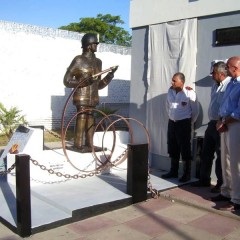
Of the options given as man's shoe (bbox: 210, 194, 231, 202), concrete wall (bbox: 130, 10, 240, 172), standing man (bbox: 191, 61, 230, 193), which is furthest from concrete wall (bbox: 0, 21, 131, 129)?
man's shoe (bbox: 210, 194, 231, 202)

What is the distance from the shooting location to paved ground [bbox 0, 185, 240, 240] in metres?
3.91

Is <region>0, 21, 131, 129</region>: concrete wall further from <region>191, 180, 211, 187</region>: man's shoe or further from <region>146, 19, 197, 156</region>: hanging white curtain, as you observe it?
<region>191, 180, 211, 187</region>: man's shoe

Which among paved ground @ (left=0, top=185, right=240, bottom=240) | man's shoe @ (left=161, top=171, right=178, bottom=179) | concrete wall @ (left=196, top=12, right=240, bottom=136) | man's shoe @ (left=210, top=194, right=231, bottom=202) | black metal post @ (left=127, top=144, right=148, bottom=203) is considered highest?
concrete wall @ (left=196, top=12, right=240, bottom=136)

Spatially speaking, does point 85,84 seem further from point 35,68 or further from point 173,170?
point 35,68

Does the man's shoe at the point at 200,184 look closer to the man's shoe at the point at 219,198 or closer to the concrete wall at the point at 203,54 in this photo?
the concrete wall at the point at 203,54

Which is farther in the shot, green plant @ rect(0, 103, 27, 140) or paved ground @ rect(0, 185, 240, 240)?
green plant @ rect(0, 103, 27, 140)

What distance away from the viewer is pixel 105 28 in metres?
31.1

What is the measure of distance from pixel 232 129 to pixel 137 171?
1.41 m

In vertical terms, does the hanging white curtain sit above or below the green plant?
above

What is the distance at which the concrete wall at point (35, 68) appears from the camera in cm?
1207

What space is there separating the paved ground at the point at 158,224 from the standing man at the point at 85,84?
199 centimetres

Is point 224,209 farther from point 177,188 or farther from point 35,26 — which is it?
point 35,26

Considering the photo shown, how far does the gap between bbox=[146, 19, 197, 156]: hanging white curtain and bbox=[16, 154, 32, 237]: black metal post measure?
3396mm

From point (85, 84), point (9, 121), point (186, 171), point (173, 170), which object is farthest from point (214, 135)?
point (9, 121)
